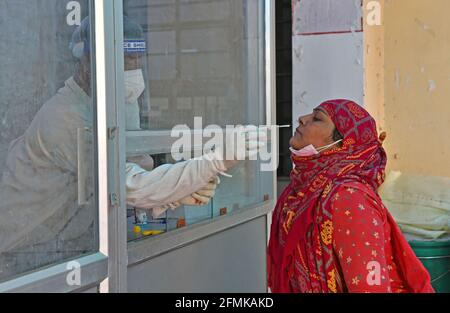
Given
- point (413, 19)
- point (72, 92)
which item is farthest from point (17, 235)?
point (413, 19)

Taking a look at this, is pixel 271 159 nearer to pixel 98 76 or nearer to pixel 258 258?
pixel 258 258

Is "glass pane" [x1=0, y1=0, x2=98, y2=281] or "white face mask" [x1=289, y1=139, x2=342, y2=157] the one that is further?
"white face mask" [x1=289, y1=139, x2=342, y2=157]

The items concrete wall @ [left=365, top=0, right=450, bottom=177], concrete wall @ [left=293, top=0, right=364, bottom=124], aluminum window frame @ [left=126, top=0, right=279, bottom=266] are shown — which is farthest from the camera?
concrete wall @ [left=365, top=0, right=450, bottom=177]

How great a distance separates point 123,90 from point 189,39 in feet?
2.62

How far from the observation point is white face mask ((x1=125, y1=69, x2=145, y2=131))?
225 centimetres

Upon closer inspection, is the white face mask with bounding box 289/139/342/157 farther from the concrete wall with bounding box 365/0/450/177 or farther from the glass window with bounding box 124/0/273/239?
the concrete wall with bounding box 365/0/450/177

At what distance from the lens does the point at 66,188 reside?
193 cm

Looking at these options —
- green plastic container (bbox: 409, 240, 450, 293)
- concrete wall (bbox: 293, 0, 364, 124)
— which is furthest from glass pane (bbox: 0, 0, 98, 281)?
concrete wall (bbox: 293, 0, 364, 124)

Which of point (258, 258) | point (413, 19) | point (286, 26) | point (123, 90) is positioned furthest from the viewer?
point (286, 26)

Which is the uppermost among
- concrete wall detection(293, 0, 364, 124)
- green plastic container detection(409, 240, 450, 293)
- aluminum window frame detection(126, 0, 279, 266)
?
concrete wall detection(293, 0, 364, 124)

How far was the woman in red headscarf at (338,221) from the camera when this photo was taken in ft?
6.04

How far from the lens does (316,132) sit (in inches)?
82.3

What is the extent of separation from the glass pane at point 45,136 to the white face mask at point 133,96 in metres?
0.27

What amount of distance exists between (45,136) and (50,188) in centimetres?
16
